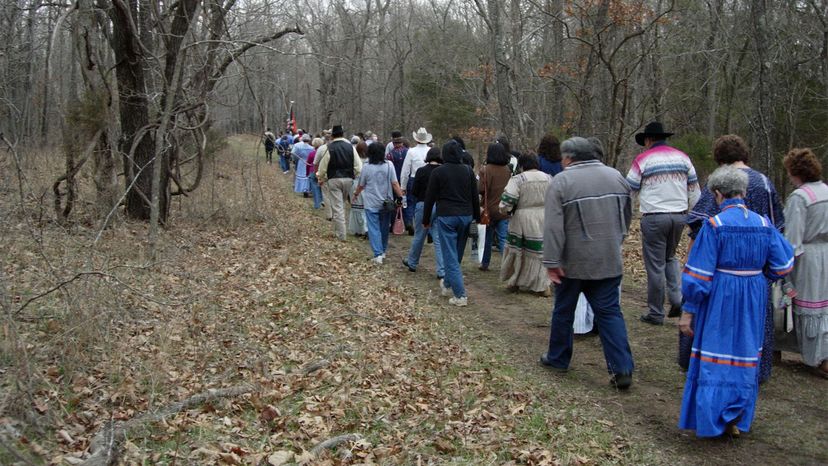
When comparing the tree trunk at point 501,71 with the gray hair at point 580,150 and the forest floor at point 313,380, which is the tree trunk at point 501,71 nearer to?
the forest floor at point 313,380

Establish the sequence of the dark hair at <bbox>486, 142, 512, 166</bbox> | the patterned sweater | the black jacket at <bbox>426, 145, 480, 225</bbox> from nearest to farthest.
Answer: the patterned sweater < the black jacket at <bbox>426, 145, 480, 225</bbox> < the dark hair at <bbox>486, 142, 512, 166</bbox>

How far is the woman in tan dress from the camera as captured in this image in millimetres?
9180

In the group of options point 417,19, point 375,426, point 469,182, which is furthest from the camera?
point 417,19

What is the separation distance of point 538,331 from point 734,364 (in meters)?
3.19

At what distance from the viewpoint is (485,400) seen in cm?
547

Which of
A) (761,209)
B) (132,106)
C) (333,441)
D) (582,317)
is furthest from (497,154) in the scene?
(333,441)

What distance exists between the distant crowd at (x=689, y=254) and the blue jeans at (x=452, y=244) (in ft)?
0.05

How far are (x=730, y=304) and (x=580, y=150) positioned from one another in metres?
1.92

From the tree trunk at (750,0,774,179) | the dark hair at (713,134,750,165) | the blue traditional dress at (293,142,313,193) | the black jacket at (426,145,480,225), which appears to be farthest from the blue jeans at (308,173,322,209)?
the dark hair at (713,134,750,165)

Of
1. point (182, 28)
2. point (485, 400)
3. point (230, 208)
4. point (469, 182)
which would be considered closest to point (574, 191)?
point (485, 400)

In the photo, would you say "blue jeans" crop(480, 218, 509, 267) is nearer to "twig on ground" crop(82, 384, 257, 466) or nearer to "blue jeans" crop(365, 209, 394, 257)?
"blue jeans" crop(365, 209, 394, 257)

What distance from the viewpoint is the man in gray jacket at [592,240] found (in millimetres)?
5770

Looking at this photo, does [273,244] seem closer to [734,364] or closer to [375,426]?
[375,426]

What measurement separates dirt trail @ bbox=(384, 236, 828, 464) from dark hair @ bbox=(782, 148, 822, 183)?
68.4 inches
